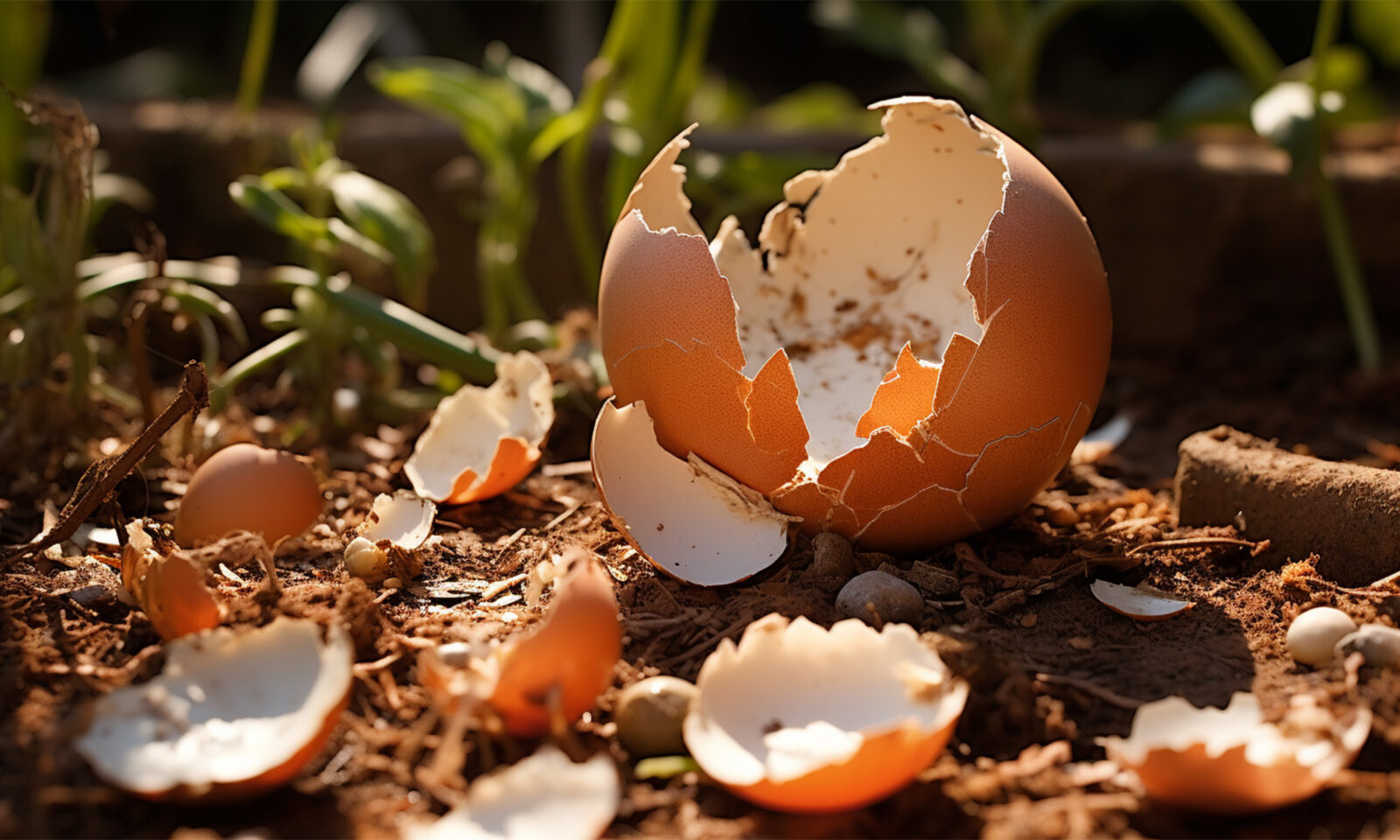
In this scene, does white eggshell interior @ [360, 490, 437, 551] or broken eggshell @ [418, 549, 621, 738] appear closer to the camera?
broken eggshell @ [418, 549, 621, 738]

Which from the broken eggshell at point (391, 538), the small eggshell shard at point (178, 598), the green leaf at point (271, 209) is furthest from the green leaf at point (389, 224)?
the small eggshell shard at point (178, 598)

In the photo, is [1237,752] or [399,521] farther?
[399,521]

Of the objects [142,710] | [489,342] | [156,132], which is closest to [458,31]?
[156,132]

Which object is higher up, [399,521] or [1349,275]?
[1349,275]

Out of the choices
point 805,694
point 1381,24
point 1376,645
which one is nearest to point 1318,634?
point 1376,645

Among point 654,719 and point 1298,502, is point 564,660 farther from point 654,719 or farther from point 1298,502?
point 1298,502

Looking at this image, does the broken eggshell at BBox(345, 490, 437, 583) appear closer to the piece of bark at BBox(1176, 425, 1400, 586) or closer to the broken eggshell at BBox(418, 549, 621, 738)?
the broken eggshell at BBox(418, 549, 621, 738)

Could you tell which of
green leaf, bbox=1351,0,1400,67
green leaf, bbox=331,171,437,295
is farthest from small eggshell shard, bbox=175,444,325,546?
green leaf, bbox=1351,0,1400,67
